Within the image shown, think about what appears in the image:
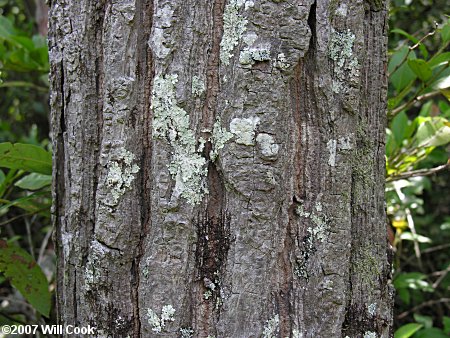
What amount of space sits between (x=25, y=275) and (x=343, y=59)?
0.89 m

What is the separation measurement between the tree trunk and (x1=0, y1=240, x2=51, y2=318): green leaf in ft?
1.19

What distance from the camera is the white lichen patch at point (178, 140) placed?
81cm

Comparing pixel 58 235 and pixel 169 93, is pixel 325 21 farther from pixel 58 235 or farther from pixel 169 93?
pixel 58 235

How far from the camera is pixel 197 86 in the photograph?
80 centimetres

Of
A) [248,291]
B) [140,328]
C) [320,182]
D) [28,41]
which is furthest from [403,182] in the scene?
[28,41]

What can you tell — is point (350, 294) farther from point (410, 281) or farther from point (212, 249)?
point (410, 281)

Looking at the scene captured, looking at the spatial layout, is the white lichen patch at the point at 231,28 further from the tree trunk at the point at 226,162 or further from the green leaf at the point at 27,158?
the green leaf at the point at 27,158

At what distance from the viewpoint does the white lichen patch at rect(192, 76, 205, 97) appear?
0.80m

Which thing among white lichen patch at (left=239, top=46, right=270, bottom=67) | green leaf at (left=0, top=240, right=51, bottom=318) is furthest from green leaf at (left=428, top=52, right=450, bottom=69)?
green leaf at (left=0, top=240, right=51, bottom=318)

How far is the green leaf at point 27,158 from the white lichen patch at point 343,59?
0.66 m

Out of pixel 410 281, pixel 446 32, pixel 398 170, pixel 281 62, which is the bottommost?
pixel 410 281

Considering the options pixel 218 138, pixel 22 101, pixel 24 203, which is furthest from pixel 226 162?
pixel 22 101

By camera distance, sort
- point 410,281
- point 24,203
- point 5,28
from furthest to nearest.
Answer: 1. point 410,281
2. point 5,28
3. point 24,203

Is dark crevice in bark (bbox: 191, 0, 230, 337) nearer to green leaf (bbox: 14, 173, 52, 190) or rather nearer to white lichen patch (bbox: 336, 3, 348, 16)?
white lichen patch (bbox: 336, 3, 348, 16)
